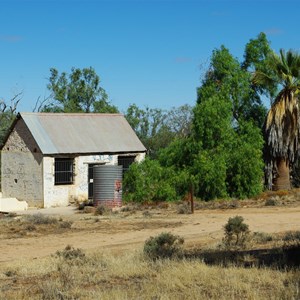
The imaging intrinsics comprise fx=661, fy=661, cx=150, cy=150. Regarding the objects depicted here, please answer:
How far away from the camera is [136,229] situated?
24531mm

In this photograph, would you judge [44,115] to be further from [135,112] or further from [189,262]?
[189,262]

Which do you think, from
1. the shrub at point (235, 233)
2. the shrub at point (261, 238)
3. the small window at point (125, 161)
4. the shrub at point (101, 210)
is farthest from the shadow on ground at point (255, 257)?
the small window at point (125, 161)

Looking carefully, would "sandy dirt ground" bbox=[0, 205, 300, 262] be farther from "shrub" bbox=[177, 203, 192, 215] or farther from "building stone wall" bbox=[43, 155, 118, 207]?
"building stone wall" bbox=[43, 155, 118, 207]

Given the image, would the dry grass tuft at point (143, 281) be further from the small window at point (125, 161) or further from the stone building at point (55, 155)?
the small window at point (125, 161)

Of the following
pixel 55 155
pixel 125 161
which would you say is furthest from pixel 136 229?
pixel 125 161

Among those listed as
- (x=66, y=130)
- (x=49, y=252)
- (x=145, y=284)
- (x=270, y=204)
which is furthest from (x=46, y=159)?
(x=145, y=284)

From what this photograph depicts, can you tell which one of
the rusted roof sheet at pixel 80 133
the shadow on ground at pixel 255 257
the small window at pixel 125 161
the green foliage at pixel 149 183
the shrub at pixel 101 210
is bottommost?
the shadow on ground at pixel 255 257

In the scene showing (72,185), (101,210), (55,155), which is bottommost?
(101,210)

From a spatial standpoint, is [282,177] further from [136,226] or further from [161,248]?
[161,248]

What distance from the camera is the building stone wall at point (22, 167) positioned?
37438 mm

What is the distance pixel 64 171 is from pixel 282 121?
42.0 feet

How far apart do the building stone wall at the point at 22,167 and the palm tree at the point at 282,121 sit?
13.3 m

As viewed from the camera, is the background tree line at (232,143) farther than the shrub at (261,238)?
Yes

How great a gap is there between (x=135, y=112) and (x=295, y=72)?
76.5 feet
